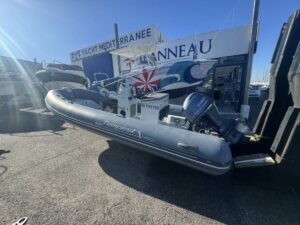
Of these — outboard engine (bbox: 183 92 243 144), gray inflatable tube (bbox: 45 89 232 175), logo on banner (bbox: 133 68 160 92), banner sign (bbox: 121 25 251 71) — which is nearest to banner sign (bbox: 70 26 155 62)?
banner sign (bbox: 121 25 251 71)

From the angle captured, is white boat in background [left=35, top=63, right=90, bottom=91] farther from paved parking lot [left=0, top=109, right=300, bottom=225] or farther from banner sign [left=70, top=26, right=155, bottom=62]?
banner sign [left=70, top=26, right=155, bottom=62]

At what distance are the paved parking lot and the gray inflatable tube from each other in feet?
1.44

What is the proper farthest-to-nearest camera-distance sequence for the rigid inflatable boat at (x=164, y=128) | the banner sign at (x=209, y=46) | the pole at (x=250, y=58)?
the banner sign at (x=209, y=46) → the pole at (x=250, y=58) → the rigid inflatable boat at (x=164, y=128)

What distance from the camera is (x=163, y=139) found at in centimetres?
197

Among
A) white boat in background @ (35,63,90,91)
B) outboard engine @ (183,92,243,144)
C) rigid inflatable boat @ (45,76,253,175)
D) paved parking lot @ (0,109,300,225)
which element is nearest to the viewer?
paved parking lot @ (0,109,300,225)

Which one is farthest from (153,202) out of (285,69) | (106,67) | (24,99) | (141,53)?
(106,67)

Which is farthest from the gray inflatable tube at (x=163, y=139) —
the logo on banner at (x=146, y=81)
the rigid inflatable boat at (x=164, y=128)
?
the logo on banner at (x=146, y=81)

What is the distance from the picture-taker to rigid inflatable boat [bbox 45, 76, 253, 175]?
5.77 ft

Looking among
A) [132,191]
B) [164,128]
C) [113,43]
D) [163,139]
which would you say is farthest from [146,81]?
[113,43]

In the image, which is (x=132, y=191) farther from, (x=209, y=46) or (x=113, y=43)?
(x=113, y=43)

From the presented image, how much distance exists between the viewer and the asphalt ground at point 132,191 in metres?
1.65

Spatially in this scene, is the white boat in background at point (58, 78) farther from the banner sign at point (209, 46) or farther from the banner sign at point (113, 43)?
the banner sign at point (113, 43)

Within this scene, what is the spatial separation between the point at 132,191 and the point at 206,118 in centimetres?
137

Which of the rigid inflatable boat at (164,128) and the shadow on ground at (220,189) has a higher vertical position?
the rigid inflatable boat at (164,128)
